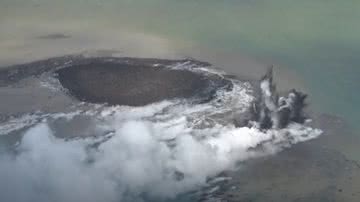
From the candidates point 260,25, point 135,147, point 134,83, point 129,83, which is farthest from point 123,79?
point 260,25

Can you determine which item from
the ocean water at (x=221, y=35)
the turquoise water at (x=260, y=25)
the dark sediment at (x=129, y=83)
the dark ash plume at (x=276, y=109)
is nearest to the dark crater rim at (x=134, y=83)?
the dark sediment at (x=129, y=83)

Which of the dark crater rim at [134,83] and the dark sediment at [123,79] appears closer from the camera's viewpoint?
the dark crater rim at [134,83]

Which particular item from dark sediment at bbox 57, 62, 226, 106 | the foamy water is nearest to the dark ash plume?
the foamy water

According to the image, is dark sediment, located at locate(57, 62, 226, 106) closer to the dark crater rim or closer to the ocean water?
the dark crater rim

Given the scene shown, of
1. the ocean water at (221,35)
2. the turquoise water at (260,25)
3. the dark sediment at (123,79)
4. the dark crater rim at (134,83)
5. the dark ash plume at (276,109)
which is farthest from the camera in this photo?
the turquoise water at (260,25)

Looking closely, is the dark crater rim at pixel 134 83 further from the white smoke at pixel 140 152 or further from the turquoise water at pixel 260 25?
the turquoise water at pixel 260 25

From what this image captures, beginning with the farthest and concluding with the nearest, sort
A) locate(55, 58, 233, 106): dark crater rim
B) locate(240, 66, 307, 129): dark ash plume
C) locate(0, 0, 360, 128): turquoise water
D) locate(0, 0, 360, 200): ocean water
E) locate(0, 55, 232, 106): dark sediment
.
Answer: locate(0, 0, 360, 128): turquoise water, locate(0, 0, 360, 200): ocean water, locate(0, 55, 232, 106): dark sediment, locate(55, 58, 233, 106): dark crater rim, locate(240, 66, 307, 129): dark ash plume
